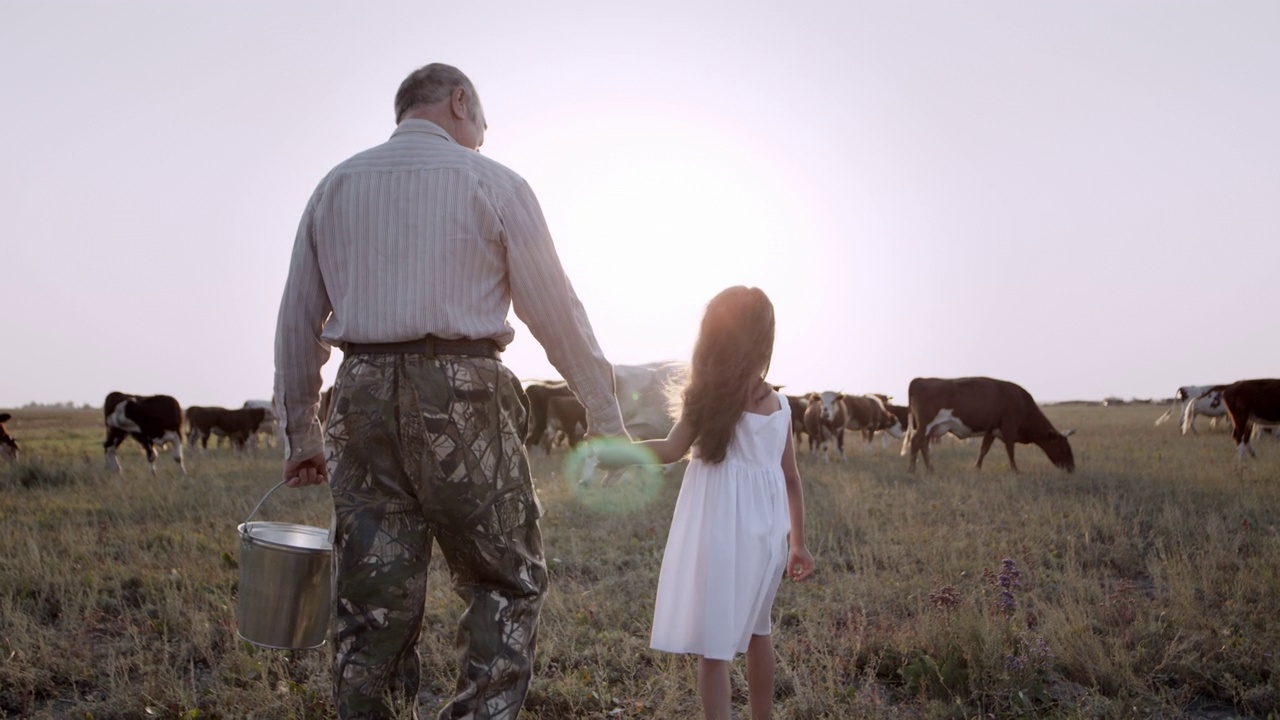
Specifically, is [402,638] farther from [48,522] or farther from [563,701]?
[48,522]

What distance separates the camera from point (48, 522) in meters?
9.77

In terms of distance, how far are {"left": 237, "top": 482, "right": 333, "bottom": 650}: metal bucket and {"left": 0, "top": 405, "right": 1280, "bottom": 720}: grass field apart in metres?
1.04

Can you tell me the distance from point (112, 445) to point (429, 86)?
60.8ft

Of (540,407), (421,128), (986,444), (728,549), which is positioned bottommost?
(986,444)

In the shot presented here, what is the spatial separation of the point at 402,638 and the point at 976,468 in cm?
1537

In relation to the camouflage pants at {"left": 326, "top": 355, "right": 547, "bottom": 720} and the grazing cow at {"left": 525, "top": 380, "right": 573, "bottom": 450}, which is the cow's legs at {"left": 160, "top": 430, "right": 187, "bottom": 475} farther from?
the camouflage pants at {"left": 326, "top": 355, "right": 547, "bottom": 720}

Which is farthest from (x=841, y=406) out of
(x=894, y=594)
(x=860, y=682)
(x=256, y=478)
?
(x=860, y=682)

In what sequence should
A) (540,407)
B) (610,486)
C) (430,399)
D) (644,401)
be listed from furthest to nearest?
(540,407) → (644,401) → (610,486) → (430,399)

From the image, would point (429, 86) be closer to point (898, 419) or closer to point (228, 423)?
point (898, 419)

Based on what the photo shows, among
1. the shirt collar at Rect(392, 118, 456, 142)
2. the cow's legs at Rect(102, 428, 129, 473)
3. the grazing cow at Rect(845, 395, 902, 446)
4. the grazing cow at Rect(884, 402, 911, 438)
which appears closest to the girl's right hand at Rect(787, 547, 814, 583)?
the shirt collar at Rect(392, 118, 456, 142)

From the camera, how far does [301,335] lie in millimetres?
2959

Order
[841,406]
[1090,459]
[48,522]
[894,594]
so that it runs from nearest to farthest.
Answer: [894,594] < [48,522] < [1090,459] < [841,406]

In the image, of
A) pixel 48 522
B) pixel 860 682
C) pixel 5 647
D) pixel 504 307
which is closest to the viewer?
pixel 504 307

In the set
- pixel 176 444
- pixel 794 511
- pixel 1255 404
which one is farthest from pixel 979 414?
pixel 176 444
